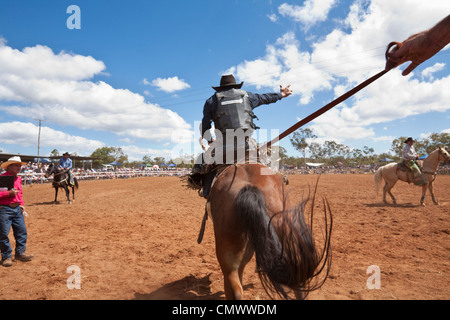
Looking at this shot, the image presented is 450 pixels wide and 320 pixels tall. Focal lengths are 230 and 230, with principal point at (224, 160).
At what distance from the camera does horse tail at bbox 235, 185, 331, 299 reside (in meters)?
1.77

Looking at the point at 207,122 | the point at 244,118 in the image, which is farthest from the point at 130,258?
the point at 244,118

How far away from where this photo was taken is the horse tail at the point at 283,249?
1.77 m

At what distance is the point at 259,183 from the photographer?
2.32 m

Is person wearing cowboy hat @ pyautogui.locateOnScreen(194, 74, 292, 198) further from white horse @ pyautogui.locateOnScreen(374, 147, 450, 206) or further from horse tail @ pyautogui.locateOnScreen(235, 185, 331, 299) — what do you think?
white horse @ pyautogui.locateOnScreen(374, 147, 450, 206)

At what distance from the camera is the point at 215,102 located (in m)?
3.29

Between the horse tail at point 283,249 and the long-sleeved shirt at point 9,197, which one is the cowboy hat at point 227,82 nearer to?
the horse tail at point 283,249

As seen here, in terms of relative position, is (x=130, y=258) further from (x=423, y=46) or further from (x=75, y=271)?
(x=423, y=46)

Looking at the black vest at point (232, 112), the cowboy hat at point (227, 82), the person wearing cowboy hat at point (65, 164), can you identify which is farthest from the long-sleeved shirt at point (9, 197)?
the person wearing cowboy hat at point (65, 164)

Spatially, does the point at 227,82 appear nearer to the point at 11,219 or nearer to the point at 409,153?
the point at 11,219

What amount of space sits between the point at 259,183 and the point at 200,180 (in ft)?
5.32

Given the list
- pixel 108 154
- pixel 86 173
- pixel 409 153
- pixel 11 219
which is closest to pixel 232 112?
pixel 11 219

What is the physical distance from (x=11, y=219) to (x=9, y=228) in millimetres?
174

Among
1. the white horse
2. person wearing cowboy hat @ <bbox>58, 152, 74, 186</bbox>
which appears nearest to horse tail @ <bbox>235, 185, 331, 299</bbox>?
the white horse

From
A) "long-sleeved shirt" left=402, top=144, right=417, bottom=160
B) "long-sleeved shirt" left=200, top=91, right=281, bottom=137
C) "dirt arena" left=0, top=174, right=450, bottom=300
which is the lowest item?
"dirt arena" left=0, top=174, right=450, bottom=300
